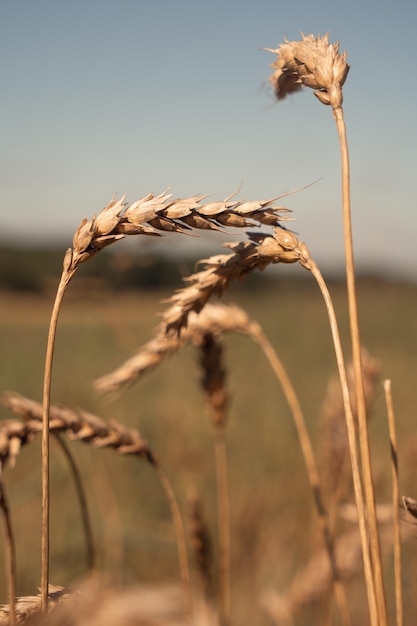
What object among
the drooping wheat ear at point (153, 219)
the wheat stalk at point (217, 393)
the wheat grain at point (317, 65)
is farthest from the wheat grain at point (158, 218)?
the wheat stalk at point (217, 393)

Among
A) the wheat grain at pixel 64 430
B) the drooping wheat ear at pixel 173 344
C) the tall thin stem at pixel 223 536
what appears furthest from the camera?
the tall thin stem at pixel 223 536

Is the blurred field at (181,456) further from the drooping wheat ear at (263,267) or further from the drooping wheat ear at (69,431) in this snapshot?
the drooping wheat ear at (69,431)

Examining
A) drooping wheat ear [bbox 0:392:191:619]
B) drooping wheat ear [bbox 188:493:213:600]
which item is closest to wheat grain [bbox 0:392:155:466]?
drooping wheat ear [bbox 0:392:191:619]

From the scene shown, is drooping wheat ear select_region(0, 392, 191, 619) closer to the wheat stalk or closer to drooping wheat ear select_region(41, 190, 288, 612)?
Result: drooping wheat ear select_region(41, 190, 288, 612)

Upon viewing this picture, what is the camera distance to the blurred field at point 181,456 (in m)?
1.98

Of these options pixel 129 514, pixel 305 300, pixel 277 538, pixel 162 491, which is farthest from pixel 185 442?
pixel 305 300

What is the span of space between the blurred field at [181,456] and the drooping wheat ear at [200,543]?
305 mm

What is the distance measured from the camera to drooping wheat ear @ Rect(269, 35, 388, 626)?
540 millimetres

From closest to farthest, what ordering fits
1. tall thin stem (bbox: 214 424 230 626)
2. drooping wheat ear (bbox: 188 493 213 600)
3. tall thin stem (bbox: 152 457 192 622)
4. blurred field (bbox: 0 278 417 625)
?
tall thin stem (bbox: 152 457 192 622) → tall thin stem (bbox: 214 424 230 626) → drooping wheat ear (bbox: 188 493 213 600) → blurred field (bbox: 0 278 417 625)

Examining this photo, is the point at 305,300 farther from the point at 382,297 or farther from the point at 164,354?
the point at 164,354

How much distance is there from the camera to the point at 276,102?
0.81m

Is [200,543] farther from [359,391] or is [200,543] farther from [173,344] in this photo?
[359,391]

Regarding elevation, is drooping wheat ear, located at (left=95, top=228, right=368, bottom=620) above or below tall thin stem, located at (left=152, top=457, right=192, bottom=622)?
above

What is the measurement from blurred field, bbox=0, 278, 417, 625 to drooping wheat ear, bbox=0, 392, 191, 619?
0.75ft
